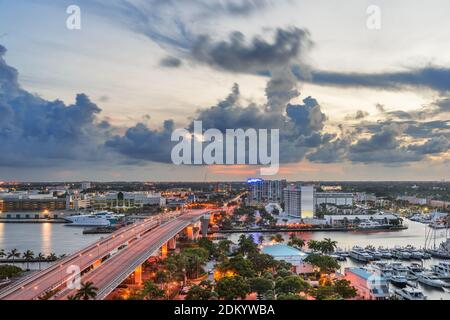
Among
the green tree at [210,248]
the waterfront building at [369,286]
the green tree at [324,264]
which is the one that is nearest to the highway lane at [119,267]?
the green tree at [210,248]

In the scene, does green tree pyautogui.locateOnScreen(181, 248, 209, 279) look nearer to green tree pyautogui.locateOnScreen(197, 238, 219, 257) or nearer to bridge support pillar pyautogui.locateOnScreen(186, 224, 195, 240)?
green tree pyautogui.locateOnScreen(197, 238, 219, 257)

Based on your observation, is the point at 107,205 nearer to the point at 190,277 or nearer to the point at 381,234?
the point at 381,234

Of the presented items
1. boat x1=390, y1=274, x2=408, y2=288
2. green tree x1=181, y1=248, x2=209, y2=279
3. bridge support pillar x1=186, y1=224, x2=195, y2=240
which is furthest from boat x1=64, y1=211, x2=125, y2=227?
boat x1=390, y1=274, x2=408, y2=288
